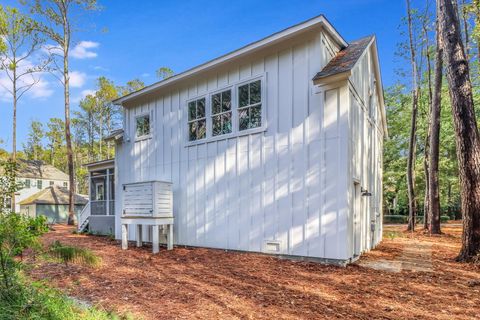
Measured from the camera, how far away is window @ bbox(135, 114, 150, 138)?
9.73 metres

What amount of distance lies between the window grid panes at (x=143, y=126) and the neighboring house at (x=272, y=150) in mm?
243

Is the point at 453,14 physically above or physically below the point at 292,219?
above

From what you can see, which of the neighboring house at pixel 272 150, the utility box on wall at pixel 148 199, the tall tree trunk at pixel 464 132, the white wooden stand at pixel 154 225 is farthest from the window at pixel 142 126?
the tall tree trunk at pixel 464 132

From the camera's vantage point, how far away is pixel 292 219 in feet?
20.5

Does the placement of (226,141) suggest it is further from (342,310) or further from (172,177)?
(342,310)

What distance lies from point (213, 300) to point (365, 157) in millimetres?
5909

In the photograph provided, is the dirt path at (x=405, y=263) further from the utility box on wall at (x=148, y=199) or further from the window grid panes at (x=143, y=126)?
the window grid panes at (x=143, y=126)

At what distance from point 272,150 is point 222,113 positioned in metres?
1.82

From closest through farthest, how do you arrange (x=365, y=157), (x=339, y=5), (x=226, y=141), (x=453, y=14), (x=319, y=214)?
(x=319, y=214)
(x=453, y=14)
(x=226, y=141)
(x=365, y=157)
(x=339, y=5)

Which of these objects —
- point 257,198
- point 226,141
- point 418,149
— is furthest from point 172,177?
point 418,149

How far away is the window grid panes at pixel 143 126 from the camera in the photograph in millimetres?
9727

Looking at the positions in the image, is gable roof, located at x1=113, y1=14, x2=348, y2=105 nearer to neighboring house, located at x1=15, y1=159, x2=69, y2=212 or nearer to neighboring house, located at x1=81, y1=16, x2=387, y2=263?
neighboring house, located at x1=81, y1=16, x2=387, y2=263

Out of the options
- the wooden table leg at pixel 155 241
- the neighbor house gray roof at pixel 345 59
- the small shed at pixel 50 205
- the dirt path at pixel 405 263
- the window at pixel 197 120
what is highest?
the neighbor house gray roof at pixel 345 59

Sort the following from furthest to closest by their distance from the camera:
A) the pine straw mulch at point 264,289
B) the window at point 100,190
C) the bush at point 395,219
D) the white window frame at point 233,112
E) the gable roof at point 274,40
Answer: the bush at point 395,219
the window at point 100,190
the white window frame at point 233,112
the gable roof at point 274,40
the pine straw mulch at point 264,289
